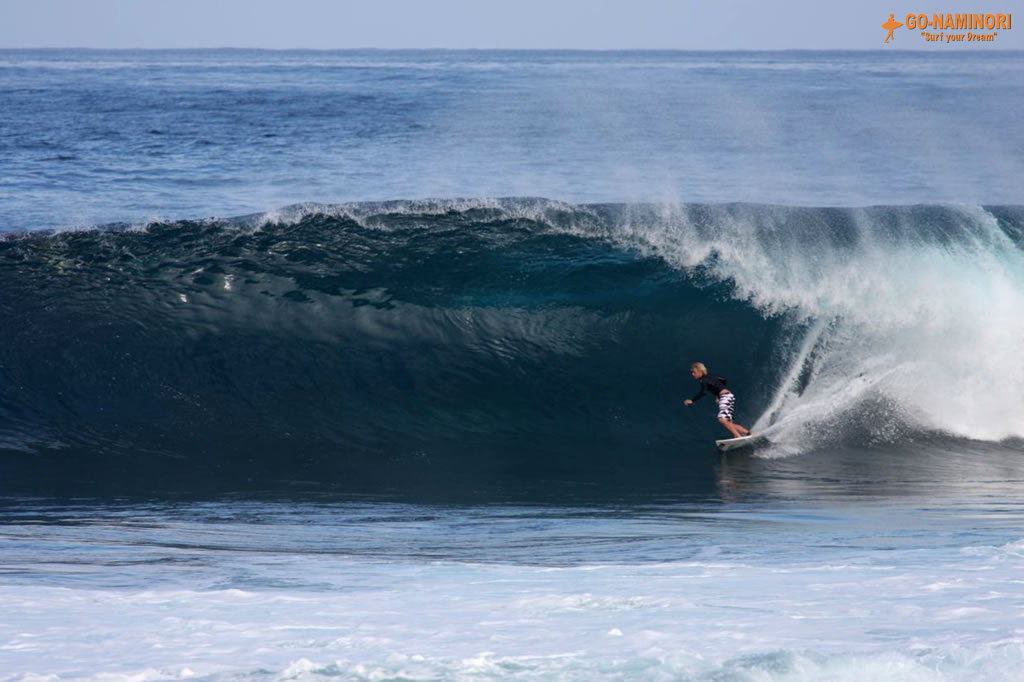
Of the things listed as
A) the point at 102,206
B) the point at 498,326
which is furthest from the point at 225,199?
the point at 498,326

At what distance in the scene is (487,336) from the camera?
524 inches

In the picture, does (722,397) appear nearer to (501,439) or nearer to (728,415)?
(728,415)

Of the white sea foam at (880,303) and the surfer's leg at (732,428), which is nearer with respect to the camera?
the surfer's leg at (732,428)

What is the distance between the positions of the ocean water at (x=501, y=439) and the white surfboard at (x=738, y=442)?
0.15m

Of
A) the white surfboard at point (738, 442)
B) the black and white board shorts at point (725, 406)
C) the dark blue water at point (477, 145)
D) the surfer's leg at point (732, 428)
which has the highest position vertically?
the dark blue water at point (477, 145)

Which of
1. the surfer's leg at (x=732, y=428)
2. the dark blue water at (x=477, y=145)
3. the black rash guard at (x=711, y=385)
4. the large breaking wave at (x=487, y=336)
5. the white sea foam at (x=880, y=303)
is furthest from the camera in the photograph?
the dark blue water at (x=477, y=145)

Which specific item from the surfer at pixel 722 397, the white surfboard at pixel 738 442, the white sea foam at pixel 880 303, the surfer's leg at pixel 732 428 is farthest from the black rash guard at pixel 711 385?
the white sea foam at pixel 880 303

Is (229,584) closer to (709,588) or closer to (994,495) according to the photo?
(709,588)

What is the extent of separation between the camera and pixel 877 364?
1225cm

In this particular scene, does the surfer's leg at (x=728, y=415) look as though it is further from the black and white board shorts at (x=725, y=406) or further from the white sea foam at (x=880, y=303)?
the white sea foam at (x=880, y=303)

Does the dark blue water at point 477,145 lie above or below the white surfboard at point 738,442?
above

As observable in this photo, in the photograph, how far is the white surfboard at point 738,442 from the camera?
11.0 meters

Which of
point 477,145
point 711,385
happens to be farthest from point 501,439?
point 477,145

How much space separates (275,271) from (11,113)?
1011 inches
